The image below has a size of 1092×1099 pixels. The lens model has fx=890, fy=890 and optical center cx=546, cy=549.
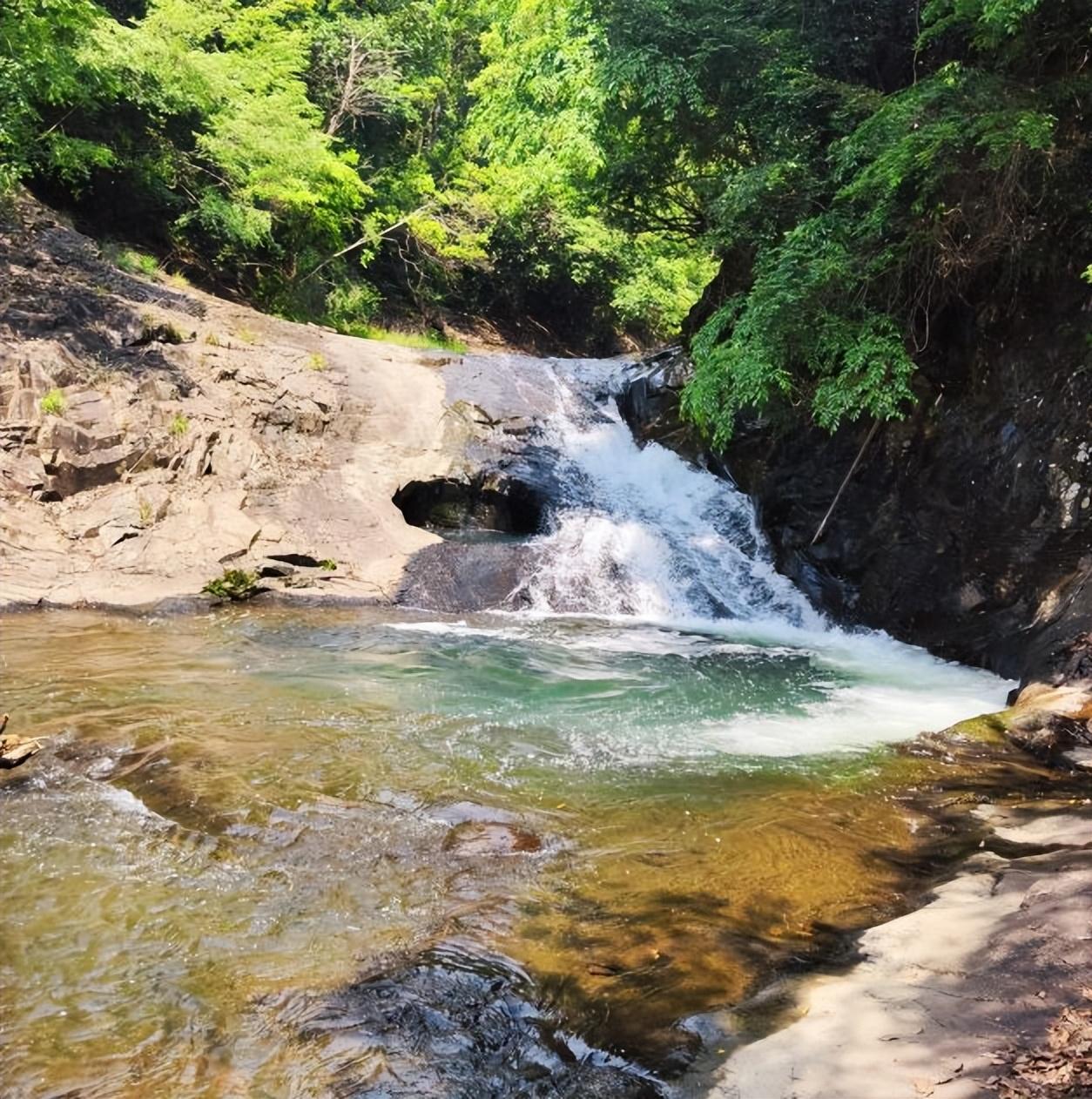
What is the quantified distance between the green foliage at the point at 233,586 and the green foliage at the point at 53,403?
3.09 meters

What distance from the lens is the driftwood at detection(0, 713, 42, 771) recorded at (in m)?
5.16

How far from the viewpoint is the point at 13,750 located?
5.23m

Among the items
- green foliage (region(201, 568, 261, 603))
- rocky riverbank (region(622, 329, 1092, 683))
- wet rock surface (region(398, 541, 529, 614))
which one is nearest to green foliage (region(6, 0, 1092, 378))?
rocky riverbank (region(622, 329, 1092, 683))

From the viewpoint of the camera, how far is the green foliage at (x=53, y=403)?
11195 millimetres

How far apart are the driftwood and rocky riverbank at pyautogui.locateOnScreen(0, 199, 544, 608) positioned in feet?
16.2

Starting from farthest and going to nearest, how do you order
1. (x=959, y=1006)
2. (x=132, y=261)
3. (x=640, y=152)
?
(x=132, y=261)
(x=640, y=152)
(x=959, y=1006)

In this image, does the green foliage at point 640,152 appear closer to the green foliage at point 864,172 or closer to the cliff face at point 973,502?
the green foliage at point 864,172

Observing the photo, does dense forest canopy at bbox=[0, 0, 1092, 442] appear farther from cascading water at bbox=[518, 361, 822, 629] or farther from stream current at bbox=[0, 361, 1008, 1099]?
stream current at bbox=[0, 361, 1008, 1099]

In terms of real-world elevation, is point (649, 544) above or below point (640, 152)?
below

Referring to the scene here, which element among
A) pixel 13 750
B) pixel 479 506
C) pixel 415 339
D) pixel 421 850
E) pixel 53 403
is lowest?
pixel 13 750

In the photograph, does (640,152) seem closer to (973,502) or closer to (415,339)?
(973,502)

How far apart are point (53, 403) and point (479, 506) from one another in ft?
20.6

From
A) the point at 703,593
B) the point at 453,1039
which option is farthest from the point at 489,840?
the point at 703,593

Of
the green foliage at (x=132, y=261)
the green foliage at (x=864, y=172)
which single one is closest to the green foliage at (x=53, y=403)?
the green foliage at (x=132, y=261)
